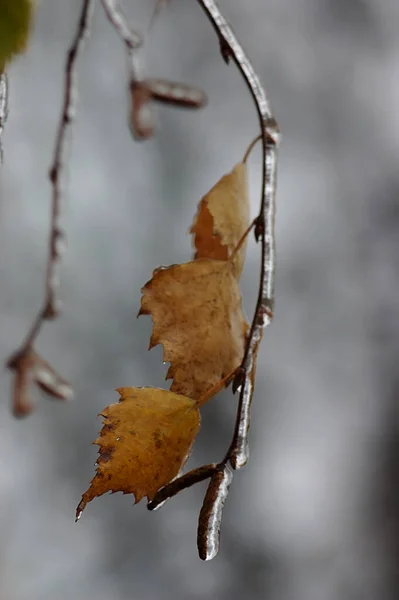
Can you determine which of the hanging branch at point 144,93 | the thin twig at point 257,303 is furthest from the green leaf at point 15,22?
the hanging branch at point 144,93

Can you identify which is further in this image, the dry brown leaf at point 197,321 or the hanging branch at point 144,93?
the hanging branch at point 144,93

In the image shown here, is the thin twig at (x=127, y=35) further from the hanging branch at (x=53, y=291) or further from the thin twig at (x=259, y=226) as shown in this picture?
the thin twig at (x=259, y=226)

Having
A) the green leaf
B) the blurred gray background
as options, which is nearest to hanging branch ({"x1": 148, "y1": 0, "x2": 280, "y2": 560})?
the green leaf

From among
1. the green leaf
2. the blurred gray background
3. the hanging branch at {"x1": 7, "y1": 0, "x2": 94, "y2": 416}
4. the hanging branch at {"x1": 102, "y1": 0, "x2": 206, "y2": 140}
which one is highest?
the green leaf

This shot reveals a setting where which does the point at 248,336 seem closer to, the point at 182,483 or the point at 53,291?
the point at 182,483

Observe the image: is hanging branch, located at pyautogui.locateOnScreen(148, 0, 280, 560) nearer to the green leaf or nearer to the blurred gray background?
the green leaf

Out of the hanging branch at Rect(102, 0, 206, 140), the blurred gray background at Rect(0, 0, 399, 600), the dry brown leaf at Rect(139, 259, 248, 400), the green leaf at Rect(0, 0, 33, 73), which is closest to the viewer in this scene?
the green leaf at Rect(0, 0, 33, 73)
